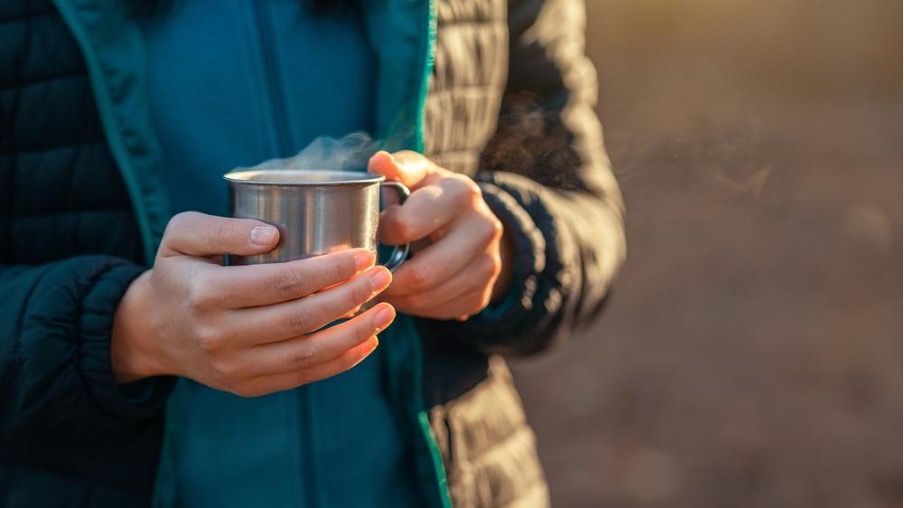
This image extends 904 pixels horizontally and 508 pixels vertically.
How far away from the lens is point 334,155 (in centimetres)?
135

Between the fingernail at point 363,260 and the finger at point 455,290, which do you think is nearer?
the fingernail at point 363,260

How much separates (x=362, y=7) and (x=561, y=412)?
2827mm

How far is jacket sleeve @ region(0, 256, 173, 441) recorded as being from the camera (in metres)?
1.24

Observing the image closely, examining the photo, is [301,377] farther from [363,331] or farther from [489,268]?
[489,268]

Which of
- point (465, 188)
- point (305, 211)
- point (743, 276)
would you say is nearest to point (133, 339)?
point (305, 211)

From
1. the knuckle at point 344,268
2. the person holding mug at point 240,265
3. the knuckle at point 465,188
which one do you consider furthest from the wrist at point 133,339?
the knuckle at point 465,188

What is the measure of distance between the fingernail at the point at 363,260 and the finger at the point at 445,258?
0.15 metres

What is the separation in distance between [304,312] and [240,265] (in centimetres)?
9

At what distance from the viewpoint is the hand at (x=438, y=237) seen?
1.24m

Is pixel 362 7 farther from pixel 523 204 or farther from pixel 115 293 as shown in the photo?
pixel 115 293

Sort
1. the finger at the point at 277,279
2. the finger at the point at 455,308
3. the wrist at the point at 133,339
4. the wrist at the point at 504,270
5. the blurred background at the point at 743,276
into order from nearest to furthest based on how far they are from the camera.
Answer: the finger at the point at 277,279, the wrist at the point at 133,339, the finger at the point at 455,308, the wrist at the point at 504,270, the blurred background at the point at 743,276

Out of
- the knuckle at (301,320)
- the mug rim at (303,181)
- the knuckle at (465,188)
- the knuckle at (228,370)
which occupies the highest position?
the mug rim at (303,181)

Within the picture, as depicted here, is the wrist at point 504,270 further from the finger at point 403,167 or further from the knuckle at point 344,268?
the knuckle at point 344,268

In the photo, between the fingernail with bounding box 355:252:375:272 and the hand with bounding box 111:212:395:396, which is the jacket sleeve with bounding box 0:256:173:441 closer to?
the hand with bounding box 111:212:395:396
